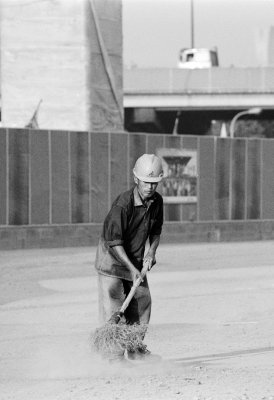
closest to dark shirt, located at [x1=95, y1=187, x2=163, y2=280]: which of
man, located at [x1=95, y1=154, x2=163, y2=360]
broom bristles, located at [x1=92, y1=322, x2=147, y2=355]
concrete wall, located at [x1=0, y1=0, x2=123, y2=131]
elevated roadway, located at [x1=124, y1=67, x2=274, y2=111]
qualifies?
man, located at [x1=95, y1=154, x2=163, y2=360]

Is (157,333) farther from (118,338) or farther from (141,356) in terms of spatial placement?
(118,338)

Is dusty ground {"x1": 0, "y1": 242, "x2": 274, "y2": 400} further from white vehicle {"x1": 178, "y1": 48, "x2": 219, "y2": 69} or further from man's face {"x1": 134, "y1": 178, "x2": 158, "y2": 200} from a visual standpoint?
white vehicle {"x1": 178, "y1": 48, "x2": 219, "y2": 69}

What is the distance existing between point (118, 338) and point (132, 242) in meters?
0.74

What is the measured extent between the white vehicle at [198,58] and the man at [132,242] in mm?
84631

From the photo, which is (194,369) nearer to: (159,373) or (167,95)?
(159,373)

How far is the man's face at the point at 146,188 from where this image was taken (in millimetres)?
7926

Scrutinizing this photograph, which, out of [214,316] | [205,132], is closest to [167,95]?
[205,132]

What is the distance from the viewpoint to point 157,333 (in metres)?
10.6

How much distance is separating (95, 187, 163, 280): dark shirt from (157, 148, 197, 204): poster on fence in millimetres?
15625

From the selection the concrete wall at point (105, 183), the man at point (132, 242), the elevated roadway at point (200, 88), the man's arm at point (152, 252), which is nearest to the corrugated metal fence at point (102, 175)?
the concrete wall at point (105, 183)

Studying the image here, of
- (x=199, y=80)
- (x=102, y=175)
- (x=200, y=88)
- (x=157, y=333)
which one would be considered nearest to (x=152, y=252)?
(x=157, y=333)

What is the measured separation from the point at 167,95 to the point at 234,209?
38803mm

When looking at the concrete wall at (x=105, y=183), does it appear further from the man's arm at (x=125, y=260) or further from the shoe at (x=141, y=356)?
the man's arm at (x=125, y=260)

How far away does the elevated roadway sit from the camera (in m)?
62.4
